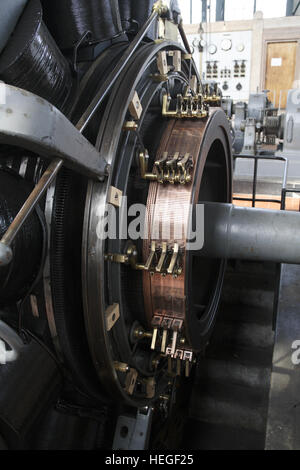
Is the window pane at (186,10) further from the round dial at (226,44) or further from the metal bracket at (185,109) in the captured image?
the metal bracket at (185,109)

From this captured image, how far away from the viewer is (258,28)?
10.8 meters

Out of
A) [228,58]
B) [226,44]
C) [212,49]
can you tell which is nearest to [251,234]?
→ [228,58]

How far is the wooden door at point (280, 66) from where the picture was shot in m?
10.9

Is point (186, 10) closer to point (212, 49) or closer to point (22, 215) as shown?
point (212, 49)

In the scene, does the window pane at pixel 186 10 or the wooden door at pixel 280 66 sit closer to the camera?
the wooden door at pixel 280 66

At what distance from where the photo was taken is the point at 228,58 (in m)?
11.2

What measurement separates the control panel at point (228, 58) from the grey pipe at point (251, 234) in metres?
10.6

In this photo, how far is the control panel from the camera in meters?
11.1

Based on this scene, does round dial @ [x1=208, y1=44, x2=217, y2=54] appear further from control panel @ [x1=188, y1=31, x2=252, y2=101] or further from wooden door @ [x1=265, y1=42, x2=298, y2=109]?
wooden door @ [x1=265, y1=42, x2=298, y2=109]

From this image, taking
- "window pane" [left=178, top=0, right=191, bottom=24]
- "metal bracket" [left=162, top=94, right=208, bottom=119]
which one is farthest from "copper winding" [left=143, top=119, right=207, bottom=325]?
"window pane" [left=178, top=0, right=191, bottom=24]

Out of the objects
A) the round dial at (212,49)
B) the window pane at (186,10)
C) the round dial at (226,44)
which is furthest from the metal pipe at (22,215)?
the window pane at (186,10)

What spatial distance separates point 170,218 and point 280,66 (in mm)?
11543
